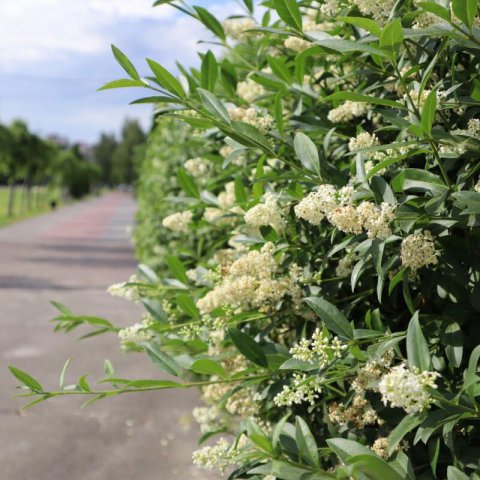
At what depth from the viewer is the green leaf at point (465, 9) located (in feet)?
4.89

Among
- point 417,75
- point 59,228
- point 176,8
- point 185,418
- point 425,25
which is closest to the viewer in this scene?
point 425,25

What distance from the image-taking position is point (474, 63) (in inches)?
74.6

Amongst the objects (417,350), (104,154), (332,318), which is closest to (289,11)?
(332,318)

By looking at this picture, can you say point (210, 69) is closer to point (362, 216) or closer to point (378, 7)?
point (378, 7)

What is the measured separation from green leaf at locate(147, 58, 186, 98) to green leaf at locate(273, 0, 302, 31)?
346 mm

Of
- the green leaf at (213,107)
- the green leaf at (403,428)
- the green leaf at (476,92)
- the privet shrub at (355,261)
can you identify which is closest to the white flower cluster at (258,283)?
the privet shrub at (355,261)

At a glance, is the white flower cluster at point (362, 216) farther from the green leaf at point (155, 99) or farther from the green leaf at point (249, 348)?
the green leaf at point (155, 99)

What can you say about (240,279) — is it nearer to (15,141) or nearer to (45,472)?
(45,472)

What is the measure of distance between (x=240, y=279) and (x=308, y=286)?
21cm

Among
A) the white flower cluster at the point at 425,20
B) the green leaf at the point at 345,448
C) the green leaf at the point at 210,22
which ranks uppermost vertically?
the green leaf at the point at 210,22

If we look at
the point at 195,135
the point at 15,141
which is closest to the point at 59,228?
the point at 15,141

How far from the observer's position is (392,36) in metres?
1.56

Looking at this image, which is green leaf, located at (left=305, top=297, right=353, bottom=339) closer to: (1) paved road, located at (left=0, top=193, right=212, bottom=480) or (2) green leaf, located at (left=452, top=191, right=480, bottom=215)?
(2) green leaf, located at (left=452, top=191, right=480, bottom=215)

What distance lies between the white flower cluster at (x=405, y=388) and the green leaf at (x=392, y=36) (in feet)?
2.38
